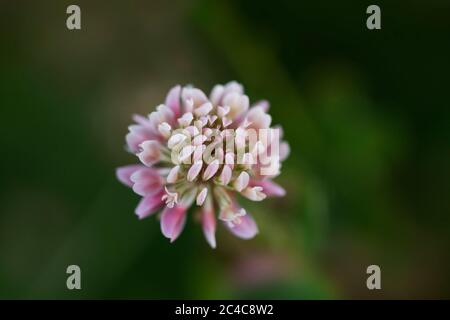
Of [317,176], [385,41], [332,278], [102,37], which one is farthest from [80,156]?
[385,41]

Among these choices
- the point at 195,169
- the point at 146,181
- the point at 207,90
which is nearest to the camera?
the point at 195,169

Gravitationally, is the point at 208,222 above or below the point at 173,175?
below

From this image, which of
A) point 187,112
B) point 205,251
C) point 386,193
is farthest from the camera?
point 386,193

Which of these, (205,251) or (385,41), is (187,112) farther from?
(385,41)


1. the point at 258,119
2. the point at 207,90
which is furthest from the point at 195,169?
the point at 207,90

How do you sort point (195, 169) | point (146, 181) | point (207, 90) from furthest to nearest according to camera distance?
point (207, 90), point (146, 181), point (195, 169)

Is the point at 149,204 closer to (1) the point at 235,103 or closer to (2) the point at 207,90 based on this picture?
(1) the point at 235,103

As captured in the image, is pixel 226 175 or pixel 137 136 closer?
pixel 226 175
